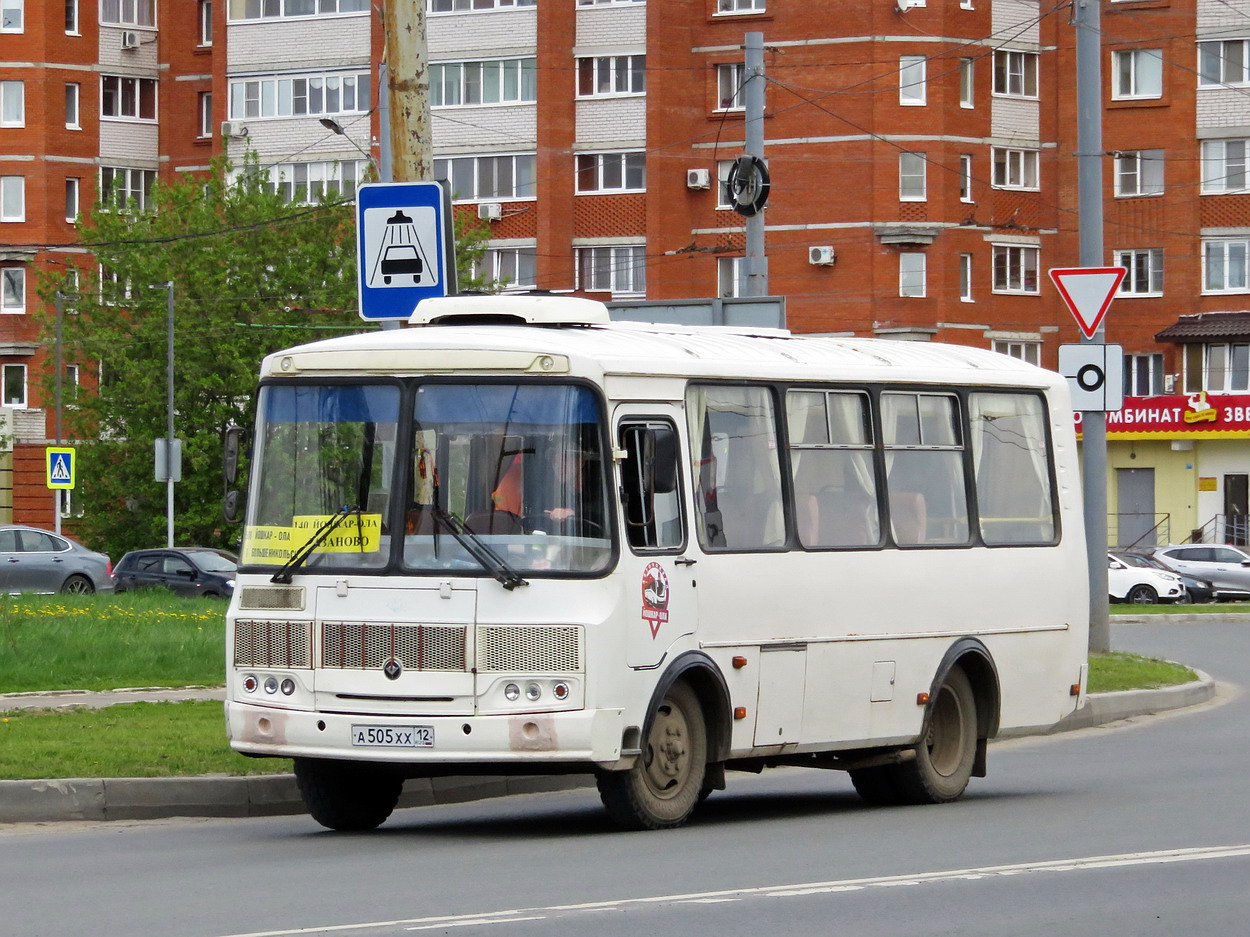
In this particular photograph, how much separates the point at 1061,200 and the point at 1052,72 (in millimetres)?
3723

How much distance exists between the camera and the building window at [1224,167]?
67250 mm

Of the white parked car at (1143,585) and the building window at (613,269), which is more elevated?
the building window at (613,269)

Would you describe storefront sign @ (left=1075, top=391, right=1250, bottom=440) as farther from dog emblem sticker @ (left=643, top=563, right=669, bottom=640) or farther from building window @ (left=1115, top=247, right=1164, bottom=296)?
dog emblem sticker @ (left=643, top=563, right=669, bottom=640)

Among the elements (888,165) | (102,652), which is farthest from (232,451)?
(888,165)

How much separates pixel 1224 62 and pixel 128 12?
113 ft

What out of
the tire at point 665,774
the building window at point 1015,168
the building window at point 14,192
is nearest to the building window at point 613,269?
the building window at point 1015,168

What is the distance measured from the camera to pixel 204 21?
7762 centimetres

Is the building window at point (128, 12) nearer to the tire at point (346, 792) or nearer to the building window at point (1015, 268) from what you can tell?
the building window at point (1015, 268)

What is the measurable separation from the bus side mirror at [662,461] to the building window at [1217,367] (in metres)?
56.2

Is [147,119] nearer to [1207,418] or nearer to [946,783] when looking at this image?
[1207,418]

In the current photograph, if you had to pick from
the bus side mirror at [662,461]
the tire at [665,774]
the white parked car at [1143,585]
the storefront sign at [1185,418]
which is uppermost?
the storefront sign at [1185,418]

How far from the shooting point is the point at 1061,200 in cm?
6881

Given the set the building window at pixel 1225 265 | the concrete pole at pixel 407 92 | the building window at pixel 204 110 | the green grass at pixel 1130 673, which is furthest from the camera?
the building window at pixel 204 110

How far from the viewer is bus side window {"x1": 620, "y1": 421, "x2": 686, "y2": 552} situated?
477 inches
